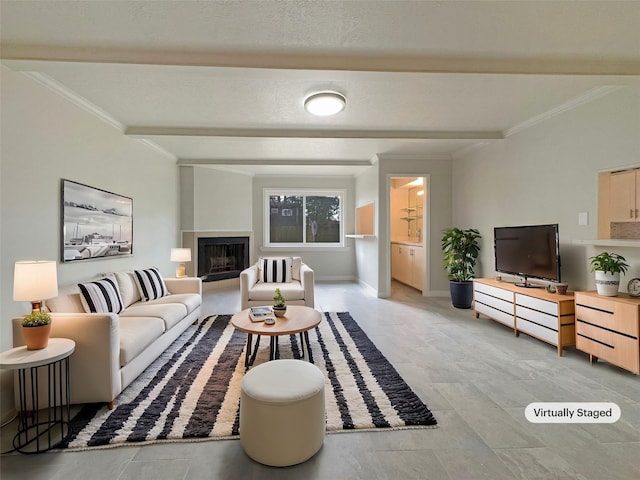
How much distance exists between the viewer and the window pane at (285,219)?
7516mm

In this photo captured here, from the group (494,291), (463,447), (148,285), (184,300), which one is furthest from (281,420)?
(494,291)

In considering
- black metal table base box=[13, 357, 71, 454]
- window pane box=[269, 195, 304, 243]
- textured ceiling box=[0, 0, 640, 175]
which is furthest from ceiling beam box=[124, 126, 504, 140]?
window pane box=[269, 195, 304, 243]

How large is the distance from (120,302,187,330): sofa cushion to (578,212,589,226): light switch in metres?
4.34

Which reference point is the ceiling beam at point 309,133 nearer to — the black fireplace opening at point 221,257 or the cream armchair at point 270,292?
the cream armchair at point 270,292

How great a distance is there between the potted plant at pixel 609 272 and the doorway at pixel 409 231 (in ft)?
9.75

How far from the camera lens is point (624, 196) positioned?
310cm

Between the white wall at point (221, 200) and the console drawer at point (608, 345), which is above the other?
the white wall at point (221, 200)

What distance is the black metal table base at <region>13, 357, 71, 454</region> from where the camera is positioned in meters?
1.82

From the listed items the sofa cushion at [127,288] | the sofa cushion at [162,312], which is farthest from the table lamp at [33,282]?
the sofa cushion at [127,288]

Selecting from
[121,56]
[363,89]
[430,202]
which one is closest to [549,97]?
Answer: [363,89]

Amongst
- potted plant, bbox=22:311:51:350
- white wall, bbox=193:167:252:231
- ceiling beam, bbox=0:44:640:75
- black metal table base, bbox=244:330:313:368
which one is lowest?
black metal table base, bbox=244:330:313:368

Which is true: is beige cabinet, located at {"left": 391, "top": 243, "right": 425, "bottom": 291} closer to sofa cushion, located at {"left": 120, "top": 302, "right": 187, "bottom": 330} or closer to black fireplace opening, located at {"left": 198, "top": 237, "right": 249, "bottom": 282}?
black fireplace opening, located at {"left": 198, "top": 237, "right": 249, "bottom": 282}

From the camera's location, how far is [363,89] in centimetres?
301

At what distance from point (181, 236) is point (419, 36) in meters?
5.35
